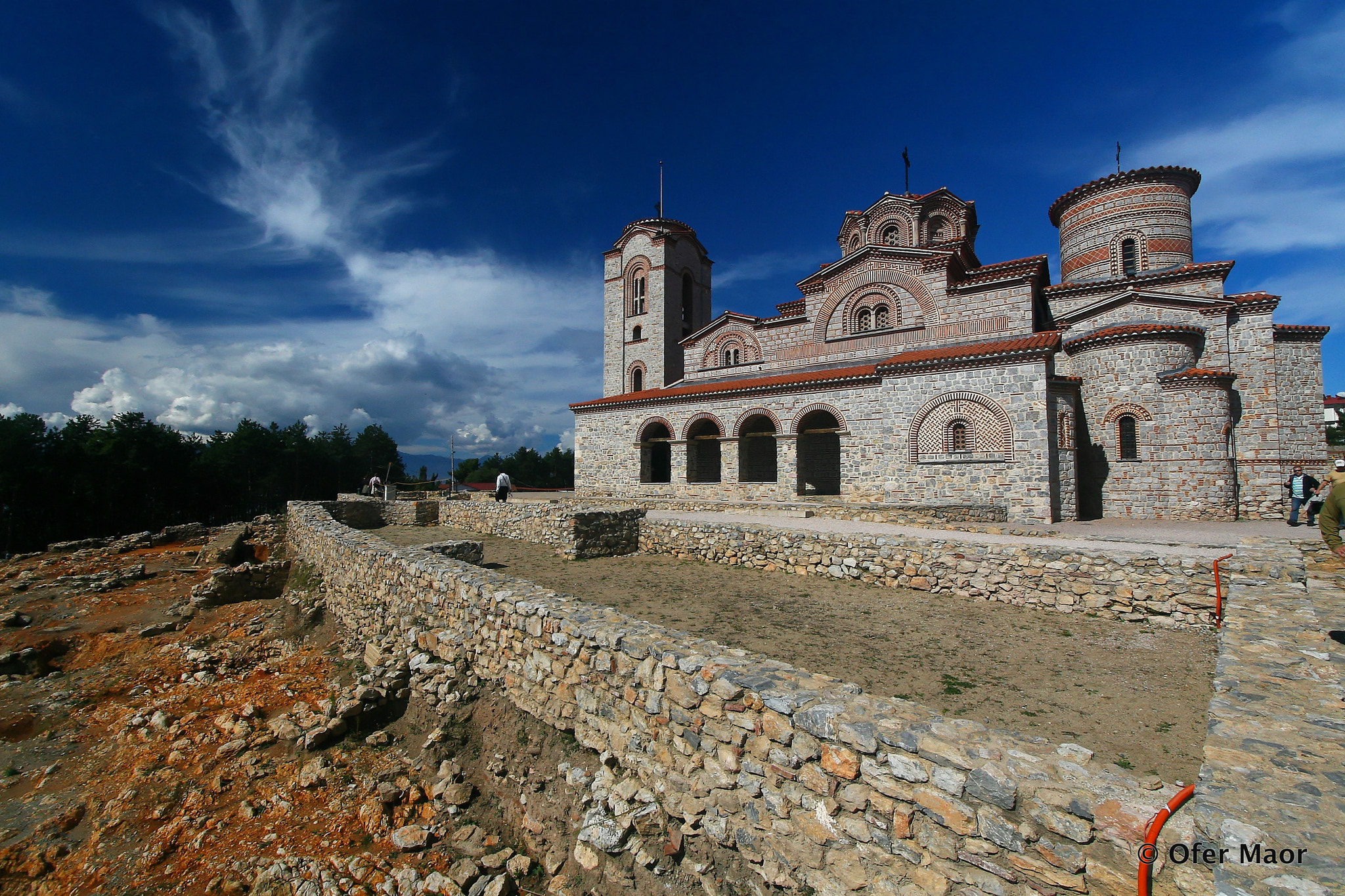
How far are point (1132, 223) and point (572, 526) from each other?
22247 mm

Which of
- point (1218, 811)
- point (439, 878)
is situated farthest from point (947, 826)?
point (439, 878)

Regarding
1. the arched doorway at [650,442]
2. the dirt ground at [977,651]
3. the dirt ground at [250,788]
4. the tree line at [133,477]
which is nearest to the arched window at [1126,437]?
the dirt ground at [977,651]

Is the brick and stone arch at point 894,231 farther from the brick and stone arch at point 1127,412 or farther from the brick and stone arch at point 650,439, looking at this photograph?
the brick and stone arch at point 650,439

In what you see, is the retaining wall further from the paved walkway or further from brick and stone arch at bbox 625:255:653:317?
brick and stone arch at bbox 625:255:653:317

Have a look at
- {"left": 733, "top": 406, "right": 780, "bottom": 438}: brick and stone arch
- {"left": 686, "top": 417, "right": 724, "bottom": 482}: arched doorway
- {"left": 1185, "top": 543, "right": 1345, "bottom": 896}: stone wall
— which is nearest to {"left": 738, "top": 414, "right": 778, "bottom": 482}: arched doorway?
{"left": 733, "top": 406, "right": 780, "bottom": 438}: brick and stone arch

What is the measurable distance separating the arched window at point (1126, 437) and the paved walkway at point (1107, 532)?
2045mm

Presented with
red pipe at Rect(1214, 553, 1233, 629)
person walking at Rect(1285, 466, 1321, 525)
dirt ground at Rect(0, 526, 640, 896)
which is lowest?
dirt ground at Rect(0, 526, 640, 896)

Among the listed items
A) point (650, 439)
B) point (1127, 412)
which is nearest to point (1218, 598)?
point (1127, 412)

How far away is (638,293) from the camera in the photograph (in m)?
27.8

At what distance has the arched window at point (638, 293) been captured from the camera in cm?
2758

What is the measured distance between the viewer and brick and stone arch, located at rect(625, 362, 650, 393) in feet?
89.9

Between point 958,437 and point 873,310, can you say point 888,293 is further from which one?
point 958,437

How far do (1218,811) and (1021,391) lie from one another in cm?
1479

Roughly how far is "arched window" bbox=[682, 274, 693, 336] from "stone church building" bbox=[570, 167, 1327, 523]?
12.8 ft
